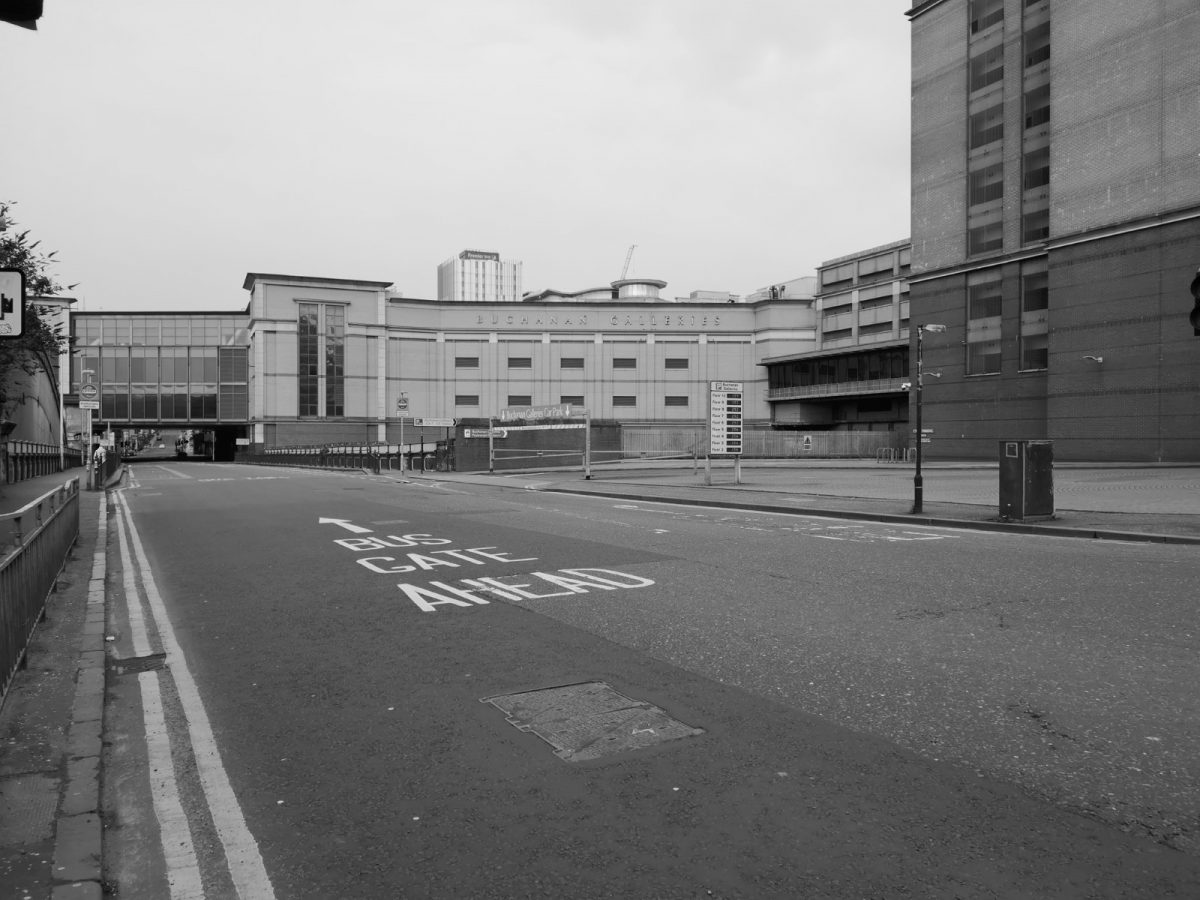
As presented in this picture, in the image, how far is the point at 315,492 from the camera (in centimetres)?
2575

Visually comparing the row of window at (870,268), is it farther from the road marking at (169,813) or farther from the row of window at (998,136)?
the road marking at (169,813)

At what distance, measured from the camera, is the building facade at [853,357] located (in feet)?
253

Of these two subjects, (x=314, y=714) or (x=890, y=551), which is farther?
(x=890, y=551)

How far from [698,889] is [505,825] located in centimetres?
93

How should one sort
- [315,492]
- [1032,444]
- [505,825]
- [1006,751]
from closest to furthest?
[505,825] < [1006,751] < [1032,444] < [315,492]

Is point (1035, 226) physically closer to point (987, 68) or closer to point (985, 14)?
point (987, 68)

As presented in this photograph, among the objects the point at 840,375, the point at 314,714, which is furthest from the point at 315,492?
the point at 840,375

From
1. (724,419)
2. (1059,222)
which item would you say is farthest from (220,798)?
(1059,222)

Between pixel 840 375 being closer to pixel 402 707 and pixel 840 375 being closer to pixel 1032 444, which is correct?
pixel 1032 444

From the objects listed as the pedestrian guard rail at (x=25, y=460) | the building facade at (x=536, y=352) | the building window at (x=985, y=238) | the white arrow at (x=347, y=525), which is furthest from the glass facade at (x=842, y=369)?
the white arrow at (x=347, y=525)

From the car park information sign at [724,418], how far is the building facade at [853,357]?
47.6 m

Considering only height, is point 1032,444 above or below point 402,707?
above

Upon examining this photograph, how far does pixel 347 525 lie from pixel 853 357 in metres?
70.9

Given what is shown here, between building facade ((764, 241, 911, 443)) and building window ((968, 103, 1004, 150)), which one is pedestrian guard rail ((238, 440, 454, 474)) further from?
building facade ((764, 241, 911, 443))
